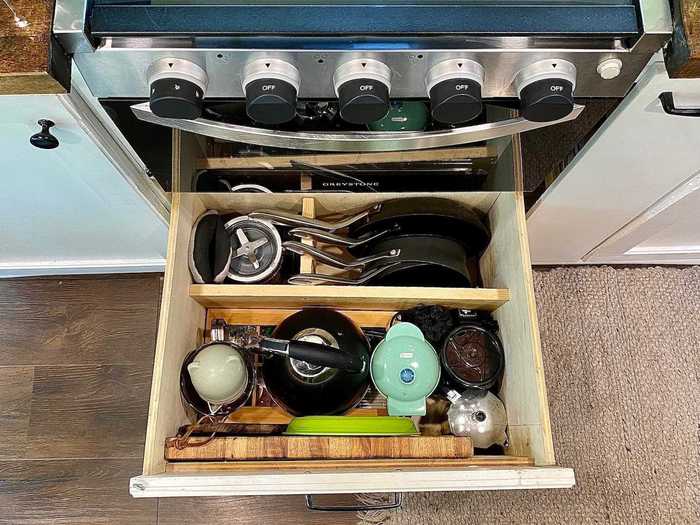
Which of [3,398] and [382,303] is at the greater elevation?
[382,303]

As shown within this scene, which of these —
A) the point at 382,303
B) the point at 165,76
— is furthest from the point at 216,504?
the point at 165,76

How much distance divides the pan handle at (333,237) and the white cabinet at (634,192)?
29cm

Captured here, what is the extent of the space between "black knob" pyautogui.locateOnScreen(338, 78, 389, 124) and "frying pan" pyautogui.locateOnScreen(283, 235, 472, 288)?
401 mm

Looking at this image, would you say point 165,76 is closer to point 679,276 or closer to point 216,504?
point 216,504

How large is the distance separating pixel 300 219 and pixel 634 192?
0.54 meters

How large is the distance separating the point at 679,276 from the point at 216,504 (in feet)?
4.06

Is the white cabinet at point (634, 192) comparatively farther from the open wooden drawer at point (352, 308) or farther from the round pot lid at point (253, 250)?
the round pot lid at point (253, 250)

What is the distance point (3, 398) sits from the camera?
1460 millimetres

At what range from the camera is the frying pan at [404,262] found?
101 cm

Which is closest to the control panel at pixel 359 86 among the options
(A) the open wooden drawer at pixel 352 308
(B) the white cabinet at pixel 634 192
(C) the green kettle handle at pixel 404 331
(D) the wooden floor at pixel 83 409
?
(B) the white cabinet at pixel 634 192

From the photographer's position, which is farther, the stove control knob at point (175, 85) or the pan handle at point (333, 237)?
the pan handle at point (333, 237)

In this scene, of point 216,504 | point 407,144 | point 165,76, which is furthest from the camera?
point 216,504

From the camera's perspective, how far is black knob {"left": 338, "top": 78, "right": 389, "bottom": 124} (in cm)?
61

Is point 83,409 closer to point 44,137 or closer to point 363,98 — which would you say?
point 44,137
